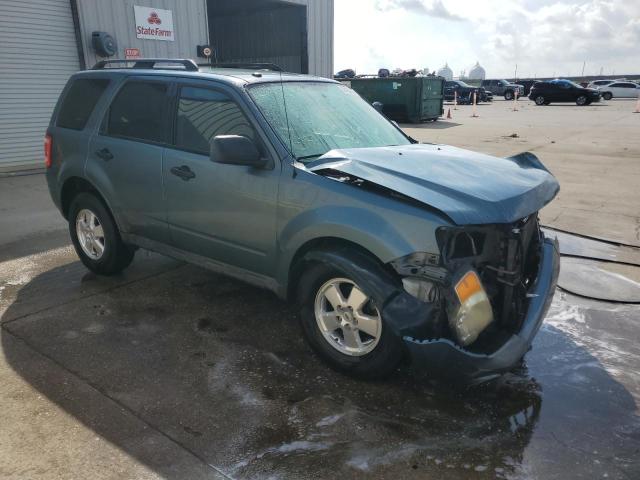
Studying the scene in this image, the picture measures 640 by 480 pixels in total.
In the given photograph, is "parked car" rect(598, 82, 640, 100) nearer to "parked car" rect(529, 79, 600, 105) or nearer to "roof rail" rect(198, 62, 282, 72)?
"parked car" rect(529, 79, 600, 105)

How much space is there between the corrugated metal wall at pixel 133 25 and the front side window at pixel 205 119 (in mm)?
8135

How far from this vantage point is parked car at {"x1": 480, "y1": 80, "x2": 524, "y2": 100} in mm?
42031

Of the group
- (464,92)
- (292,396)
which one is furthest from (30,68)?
(464,92)

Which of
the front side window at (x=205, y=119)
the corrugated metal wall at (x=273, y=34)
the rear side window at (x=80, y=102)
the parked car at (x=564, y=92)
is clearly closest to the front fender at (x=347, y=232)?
the front side window at (x=205, y=119)

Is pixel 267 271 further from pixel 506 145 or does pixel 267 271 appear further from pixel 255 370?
pixel 506 145

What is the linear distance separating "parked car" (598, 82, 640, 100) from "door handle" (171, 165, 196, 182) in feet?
139

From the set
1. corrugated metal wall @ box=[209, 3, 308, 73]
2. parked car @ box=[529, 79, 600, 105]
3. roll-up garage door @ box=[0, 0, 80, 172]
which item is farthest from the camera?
parked car @ box=[529, 79, 600, 105]

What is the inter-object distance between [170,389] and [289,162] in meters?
1.56

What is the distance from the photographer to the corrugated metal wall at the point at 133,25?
1052 centimetres

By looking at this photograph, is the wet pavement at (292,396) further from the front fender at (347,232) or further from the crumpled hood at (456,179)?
the crumpled hood at (456,179)

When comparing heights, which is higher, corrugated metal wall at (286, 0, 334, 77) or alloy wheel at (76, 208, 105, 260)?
corrugated metal wall at (286, 0, 334, 77)

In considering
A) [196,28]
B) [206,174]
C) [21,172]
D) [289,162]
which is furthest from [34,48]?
[289,162]

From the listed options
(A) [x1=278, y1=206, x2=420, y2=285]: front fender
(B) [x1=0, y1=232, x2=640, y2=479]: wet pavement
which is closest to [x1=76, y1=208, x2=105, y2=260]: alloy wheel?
(B) [x1=0, y1=232, x2=640, y2=479]: wet pavement

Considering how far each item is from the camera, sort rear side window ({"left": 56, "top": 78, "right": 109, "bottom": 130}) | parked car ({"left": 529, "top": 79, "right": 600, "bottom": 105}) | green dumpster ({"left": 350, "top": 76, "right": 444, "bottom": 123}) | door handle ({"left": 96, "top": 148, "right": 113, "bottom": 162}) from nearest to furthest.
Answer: door handle ({"left": 96, "top": 148, "right": 113, "bottom": 162}), rear side window ({"left": 56, "top": 78, "right": 109, "bottom": 130}), green dumpster ({"left": 350, "top": 76, "right": 444, "bottom": 123}), parked car ({"left": 529, "top": 79, "right": 600, "bottom": 105})
